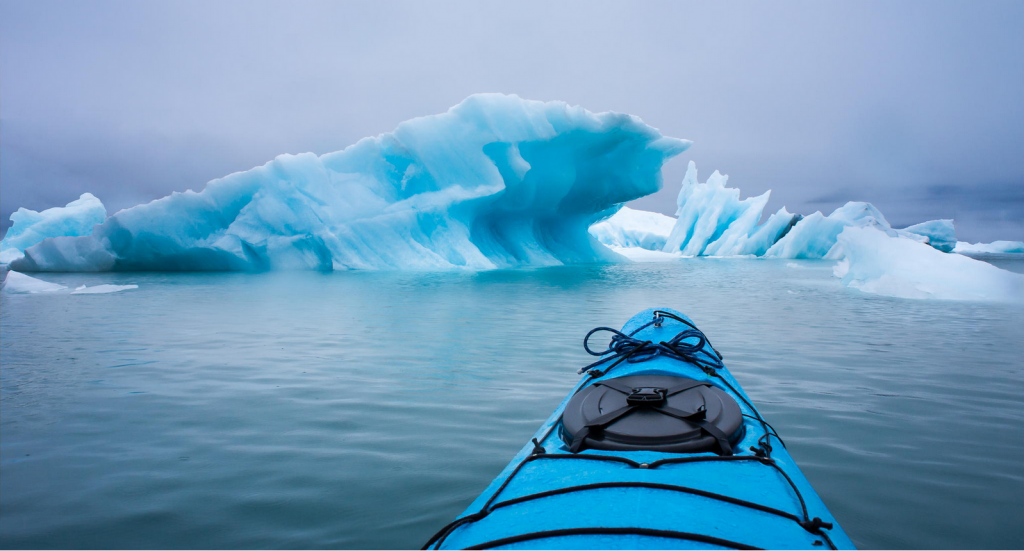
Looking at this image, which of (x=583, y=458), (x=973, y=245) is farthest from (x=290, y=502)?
(x=973, y=245)

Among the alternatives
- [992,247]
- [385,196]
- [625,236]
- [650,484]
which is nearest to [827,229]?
[385,196]

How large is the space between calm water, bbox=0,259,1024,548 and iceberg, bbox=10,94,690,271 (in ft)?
27.6

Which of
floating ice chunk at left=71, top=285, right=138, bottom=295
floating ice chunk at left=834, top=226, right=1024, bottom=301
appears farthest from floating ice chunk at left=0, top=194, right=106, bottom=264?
floating ice chunk at left=834, top=226, right=1024, bottom=301

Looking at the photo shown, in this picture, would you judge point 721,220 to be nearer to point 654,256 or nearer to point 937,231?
point 654,256

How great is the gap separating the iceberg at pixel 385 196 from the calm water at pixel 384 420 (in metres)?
8.41

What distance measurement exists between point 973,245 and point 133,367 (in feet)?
245

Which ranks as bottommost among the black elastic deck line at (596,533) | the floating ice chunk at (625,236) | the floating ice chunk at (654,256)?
the black elastic deck line at (596,533)

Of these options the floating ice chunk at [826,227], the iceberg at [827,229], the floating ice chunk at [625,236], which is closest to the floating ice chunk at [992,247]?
the floating ice chunk at [625,236]

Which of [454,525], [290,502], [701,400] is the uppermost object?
[701,400]

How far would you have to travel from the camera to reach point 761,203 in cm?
2859

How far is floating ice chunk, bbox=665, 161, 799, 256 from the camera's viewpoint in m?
28.8

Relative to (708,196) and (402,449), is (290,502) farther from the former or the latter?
(708,196)

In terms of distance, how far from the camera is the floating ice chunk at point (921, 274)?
896 cm

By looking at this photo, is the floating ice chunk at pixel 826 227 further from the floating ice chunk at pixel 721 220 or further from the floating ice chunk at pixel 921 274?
the floating ice chunk at pixel 921 274
